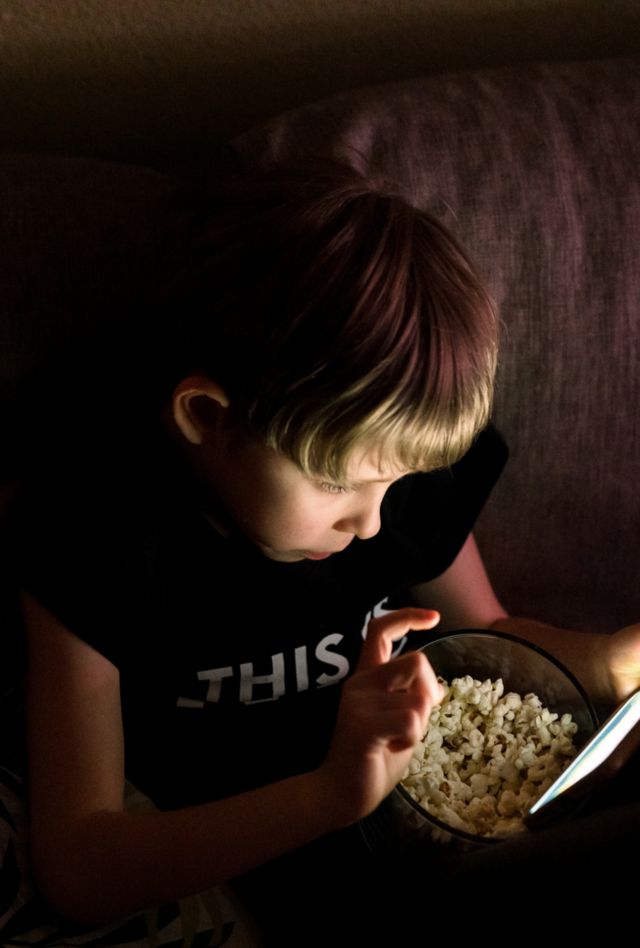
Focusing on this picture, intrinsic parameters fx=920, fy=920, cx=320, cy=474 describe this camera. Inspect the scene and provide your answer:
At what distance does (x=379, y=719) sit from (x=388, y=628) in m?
0.08

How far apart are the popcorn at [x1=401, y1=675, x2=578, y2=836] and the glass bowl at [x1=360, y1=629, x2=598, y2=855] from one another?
15 mm

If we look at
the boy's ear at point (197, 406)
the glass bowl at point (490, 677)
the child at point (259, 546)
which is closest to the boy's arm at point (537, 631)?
the child at point (259, 546)

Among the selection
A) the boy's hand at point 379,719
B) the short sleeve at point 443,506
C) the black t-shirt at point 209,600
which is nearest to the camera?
the boy's hand at point 379,719

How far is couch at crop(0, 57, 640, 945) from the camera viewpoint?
90 cm

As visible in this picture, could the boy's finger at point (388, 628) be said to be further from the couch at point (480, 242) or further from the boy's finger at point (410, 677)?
the couch at point (480, 242)

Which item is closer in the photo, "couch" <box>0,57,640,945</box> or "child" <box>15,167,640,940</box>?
"child" <box>15,167,640,940</box>

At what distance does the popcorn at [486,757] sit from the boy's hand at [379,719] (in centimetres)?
6

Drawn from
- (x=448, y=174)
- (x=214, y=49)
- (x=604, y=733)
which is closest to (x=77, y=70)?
(x=214, y=49)

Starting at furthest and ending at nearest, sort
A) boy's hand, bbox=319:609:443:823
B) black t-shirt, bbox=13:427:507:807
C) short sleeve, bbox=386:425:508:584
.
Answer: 1. short sleeve, bbox=386:425:508:584
2. black t-shirt, bbox=13:427:507:807
3. boy's hand, bbox=319:609:443:823

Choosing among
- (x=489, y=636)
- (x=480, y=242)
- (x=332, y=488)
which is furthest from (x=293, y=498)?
(x=480, y=242)

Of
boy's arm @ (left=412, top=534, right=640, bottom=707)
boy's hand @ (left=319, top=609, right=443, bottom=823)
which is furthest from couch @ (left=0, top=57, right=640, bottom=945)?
boy's hand @ (left=319, top=609, right=443, bottom=823)

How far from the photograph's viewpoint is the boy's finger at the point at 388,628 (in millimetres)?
726

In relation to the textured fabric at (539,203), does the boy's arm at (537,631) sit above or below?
below

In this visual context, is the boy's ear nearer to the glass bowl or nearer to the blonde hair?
the blonde hair
